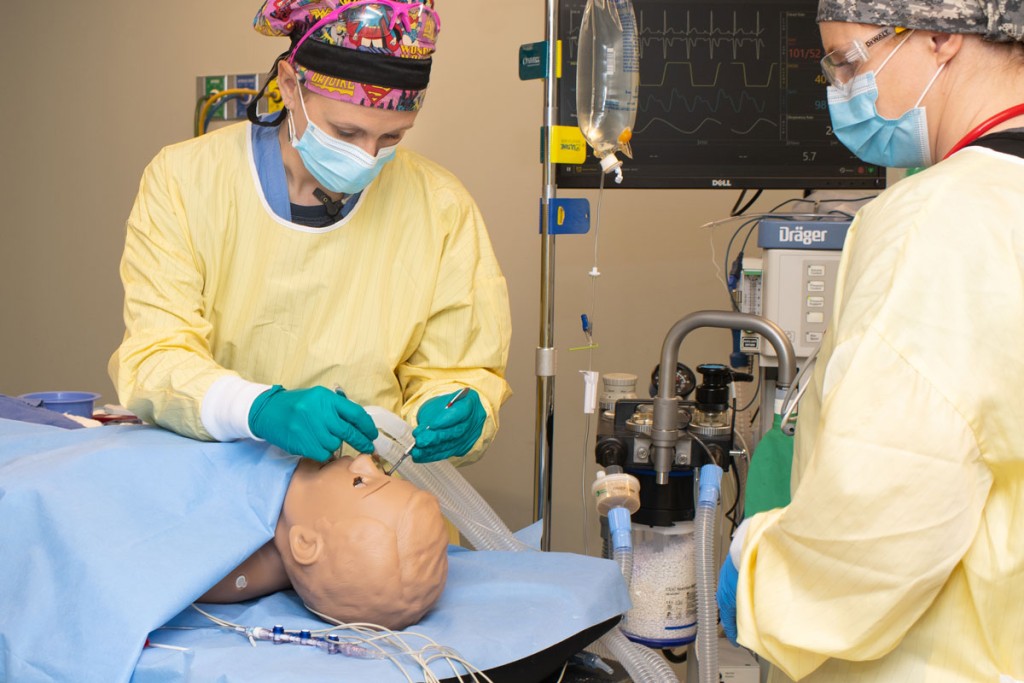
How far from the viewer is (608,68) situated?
2.43 metres

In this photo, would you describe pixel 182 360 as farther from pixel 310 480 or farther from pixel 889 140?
pixel 889 140

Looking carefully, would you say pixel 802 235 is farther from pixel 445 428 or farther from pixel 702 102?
pixel 445 428

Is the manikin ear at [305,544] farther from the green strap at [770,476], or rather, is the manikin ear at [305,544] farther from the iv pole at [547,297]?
the iv pole at [547,297]

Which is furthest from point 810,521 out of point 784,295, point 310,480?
point 784,295

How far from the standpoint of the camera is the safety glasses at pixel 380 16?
5.30ft

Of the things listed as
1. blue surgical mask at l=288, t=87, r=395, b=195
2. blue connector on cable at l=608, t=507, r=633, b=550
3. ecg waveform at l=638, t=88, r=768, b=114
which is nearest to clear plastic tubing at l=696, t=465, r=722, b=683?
blue connector on cable at l=608, t=507, r=633, b=550

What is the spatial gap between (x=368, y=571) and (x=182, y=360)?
0.45 meters

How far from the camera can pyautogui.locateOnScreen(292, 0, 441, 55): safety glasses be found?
1.61 meters

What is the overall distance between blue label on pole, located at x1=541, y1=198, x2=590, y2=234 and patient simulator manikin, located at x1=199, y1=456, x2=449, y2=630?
907mm

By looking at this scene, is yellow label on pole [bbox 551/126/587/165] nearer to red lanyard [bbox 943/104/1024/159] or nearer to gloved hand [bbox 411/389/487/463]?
gloved hand [bbox 411/389/487/463]

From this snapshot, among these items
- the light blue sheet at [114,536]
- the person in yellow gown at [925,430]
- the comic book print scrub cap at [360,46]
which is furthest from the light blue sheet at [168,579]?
the comic book print scrub cap at [360,46]

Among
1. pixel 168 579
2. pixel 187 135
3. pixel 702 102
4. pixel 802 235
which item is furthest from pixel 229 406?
pixel 187 135

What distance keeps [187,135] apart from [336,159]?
2364 millimetres

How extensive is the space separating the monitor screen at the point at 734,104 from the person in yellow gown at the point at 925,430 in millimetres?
1479
